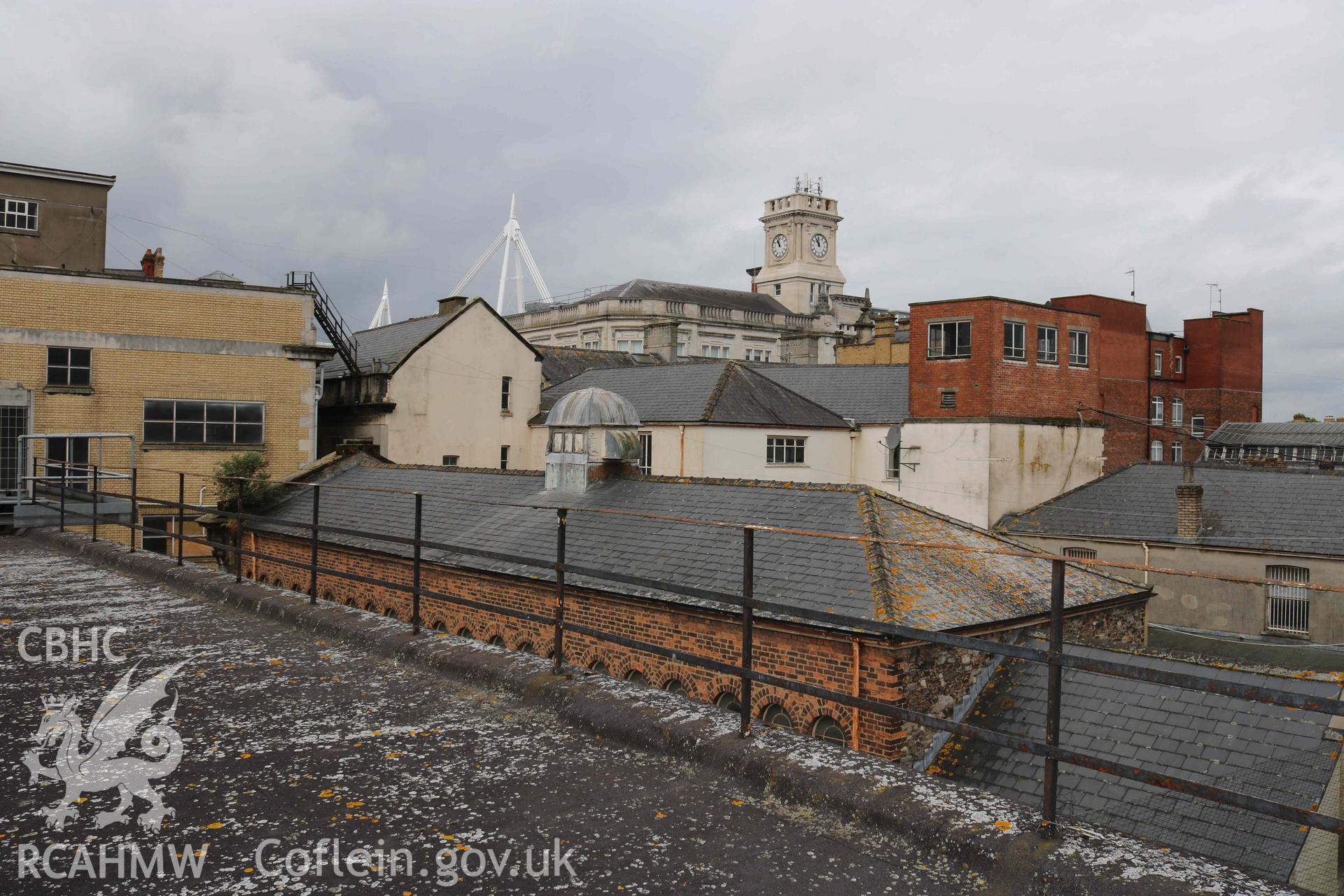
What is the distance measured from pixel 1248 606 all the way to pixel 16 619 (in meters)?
29.1

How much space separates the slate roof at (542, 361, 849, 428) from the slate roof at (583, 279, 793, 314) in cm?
2991

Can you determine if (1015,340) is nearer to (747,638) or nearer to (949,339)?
(949,339)

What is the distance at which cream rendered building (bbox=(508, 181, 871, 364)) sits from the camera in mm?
65125

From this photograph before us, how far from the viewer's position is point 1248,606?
88.6 feet

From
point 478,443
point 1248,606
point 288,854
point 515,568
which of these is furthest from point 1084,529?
point 288,854

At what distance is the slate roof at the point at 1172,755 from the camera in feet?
36.6

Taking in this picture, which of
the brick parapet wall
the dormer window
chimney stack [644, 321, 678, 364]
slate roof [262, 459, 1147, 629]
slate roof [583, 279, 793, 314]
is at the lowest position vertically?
the brick parapet wall

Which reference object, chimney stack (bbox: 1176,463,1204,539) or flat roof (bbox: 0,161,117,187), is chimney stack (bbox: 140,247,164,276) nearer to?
flat roof (bbox: 0,161,117,187)

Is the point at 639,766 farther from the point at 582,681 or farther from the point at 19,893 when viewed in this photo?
the point at 19,893

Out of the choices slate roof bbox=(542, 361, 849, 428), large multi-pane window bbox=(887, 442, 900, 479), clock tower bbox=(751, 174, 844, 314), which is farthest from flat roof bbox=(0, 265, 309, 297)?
clock tower bbox=(751, 174, 844, 314)

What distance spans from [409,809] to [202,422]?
3101 centimetres

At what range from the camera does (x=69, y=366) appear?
2933 centimetres

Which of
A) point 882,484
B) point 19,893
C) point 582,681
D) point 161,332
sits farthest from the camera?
point 882,484

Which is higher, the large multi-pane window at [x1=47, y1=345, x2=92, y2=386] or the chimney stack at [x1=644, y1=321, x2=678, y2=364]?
the chimney stack at [x1=644, y1=321, x2=678, y2=364]
